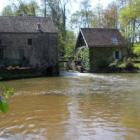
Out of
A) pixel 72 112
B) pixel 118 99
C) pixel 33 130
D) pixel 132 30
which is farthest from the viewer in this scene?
pixel 132 30

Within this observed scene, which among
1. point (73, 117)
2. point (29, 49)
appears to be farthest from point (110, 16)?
point (73, 117)

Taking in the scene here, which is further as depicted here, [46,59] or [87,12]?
[87,12]

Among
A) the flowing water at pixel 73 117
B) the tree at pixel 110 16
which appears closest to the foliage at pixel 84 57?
the tree at pixel 110 16

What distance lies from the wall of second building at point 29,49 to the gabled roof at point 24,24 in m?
0.51

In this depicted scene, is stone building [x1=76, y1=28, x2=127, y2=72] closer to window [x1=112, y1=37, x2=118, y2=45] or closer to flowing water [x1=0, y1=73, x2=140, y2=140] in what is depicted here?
window [x1=112, y1=37, x2=118, y2=45]

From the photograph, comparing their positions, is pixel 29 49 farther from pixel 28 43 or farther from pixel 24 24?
pixel 24 24

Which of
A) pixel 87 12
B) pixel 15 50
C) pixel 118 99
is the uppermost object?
pixel 87 12

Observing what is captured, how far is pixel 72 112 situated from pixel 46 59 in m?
27.9

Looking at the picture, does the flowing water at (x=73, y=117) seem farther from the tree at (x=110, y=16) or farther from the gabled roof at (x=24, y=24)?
the tree at (x=110, y=16)

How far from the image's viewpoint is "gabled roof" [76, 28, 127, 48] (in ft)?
160

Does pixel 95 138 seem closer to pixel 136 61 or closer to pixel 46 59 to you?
pixel 46 59

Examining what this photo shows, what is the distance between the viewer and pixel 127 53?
166 ft

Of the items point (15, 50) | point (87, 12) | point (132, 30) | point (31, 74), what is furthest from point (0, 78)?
point (87, 12)

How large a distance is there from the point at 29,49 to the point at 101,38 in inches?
445
